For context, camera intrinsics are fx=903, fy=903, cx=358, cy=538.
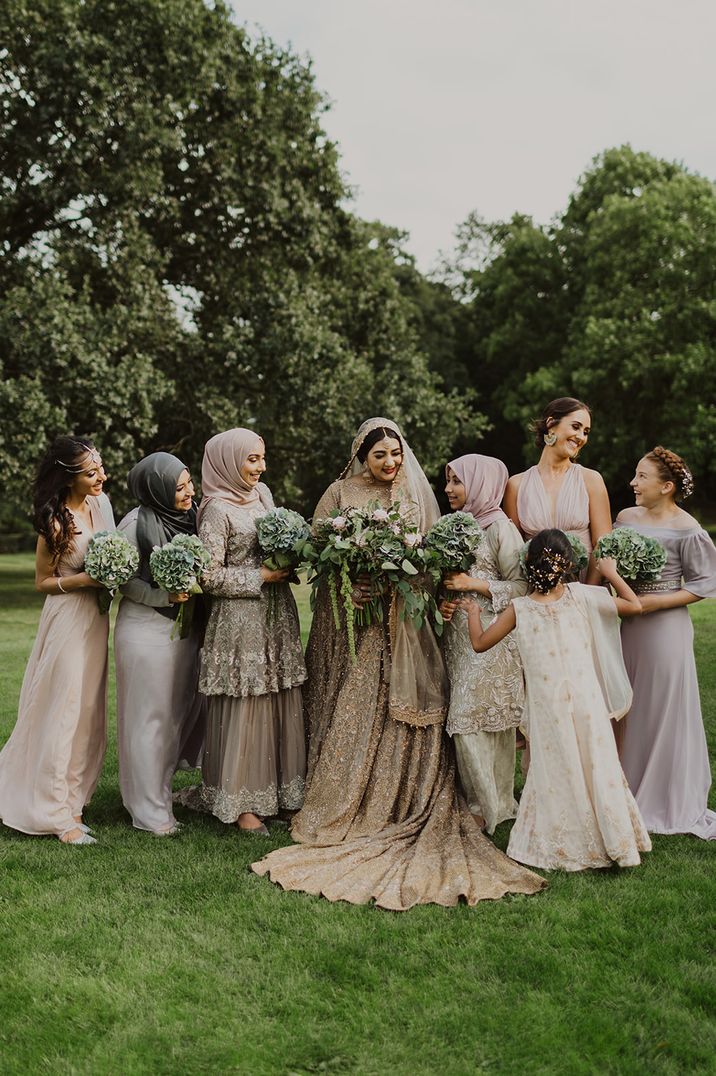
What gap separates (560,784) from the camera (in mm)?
5289

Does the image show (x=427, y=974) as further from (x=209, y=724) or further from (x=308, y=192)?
(x=308, y=192)

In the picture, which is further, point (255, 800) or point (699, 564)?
point (255, 800)

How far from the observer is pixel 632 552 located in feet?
18.8

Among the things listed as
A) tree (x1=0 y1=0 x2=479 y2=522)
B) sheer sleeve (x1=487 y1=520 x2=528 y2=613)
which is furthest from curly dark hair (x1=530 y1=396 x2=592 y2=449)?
tree (x1=0 y1=0 x2=479 y2=522)

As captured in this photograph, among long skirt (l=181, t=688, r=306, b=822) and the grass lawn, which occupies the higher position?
long skirt (l=181, t=688, r=306, b=822)

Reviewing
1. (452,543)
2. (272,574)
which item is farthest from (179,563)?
(452,543)

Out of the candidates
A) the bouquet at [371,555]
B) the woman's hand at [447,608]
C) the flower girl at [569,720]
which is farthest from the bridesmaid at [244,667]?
the flower girl at [569,720]

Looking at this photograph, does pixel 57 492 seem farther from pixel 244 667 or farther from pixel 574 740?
pixel 574 740

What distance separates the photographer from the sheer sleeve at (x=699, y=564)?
235 inches

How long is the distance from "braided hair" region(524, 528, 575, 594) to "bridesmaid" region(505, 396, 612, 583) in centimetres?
93

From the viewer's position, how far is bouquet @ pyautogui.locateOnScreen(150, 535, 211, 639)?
569 cm

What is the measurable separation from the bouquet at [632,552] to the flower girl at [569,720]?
38 cm

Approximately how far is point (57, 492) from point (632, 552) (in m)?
3.79

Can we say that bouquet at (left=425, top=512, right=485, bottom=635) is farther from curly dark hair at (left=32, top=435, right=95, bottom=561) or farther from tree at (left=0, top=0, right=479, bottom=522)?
tree at (left=0, top=0, right=479, bottom=522)
